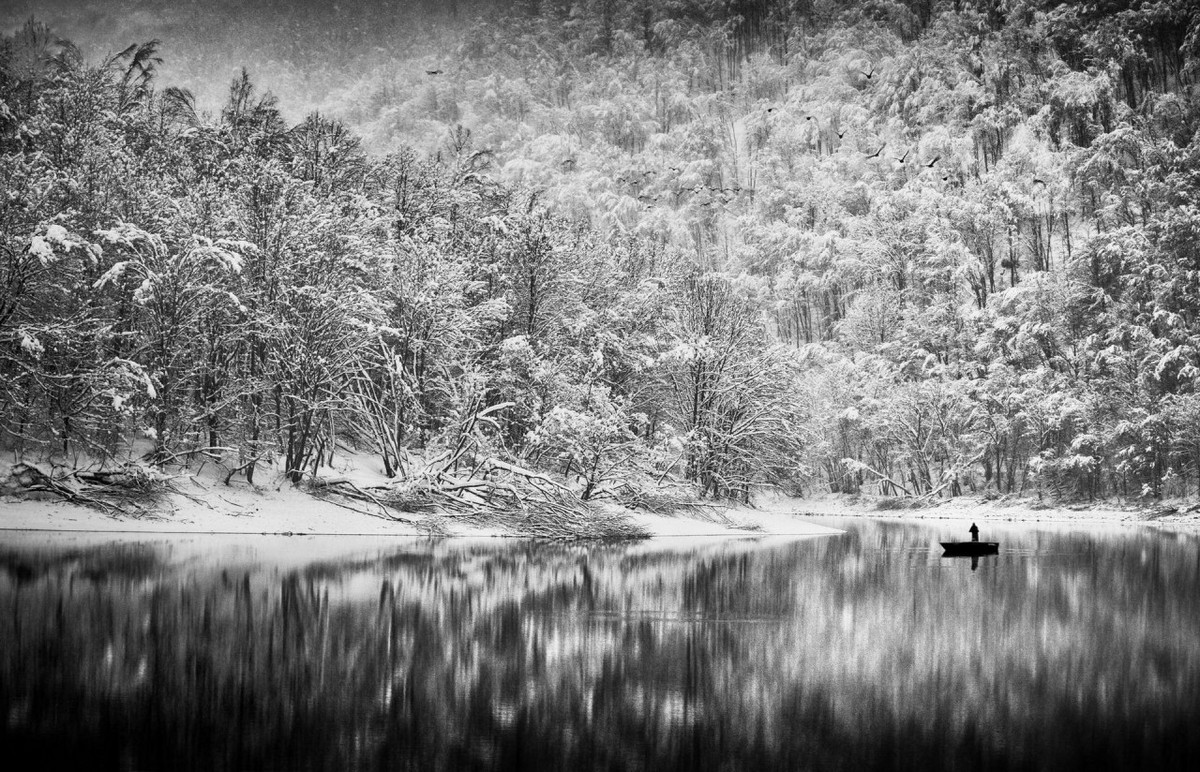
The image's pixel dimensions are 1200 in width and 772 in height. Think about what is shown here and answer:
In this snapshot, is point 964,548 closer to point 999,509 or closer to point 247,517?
point 247,517

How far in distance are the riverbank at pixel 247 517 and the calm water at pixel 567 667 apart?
6658 millimetres

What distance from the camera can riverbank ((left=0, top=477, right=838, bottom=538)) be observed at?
29.6m

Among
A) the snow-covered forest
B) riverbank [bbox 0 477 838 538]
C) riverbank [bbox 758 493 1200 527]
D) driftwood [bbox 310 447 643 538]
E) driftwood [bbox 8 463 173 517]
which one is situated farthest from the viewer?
riverbank [bbox 758 493 1200 527]

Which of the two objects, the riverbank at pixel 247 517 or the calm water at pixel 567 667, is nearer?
the calm water at pixel 567 667

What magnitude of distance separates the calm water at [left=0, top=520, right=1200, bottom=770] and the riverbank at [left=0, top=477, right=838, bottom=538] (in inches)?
262

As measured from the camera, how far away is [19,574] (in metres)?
18.7

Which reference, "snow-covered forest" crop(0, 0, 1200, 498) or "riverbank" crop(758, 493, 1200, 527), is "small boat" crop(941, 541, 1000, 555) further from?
"riverbank" crop(758, 493, 1200, 527)

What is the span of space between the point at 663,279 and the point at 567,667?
4048 centimetres

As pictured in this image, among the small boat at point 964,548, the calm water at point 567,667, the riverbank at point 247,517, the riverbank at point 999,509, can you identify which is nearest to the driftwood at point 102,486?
the riverbank at point 247,517

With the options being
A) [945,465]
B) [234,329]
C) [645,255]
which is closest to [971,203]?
[945,465]

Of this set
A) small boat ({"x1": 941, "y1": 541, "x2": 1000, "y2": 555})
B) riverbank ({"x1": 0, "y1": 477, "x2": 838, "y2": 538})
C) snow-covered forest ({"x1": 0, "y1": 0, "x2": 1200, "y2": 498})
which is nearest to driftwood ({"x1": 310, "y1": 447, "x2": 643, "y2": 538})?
riverbank ({"x1": 0, "y1": 477, "x2": 838, "y2": 538})

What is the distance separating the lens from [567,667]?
Answer: 12.8m

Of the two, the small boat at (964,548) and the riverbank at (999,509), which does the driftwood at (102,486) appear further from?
the riverbank at (999,509)

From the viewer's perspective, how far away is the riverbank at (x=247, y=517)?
97.1 ft
